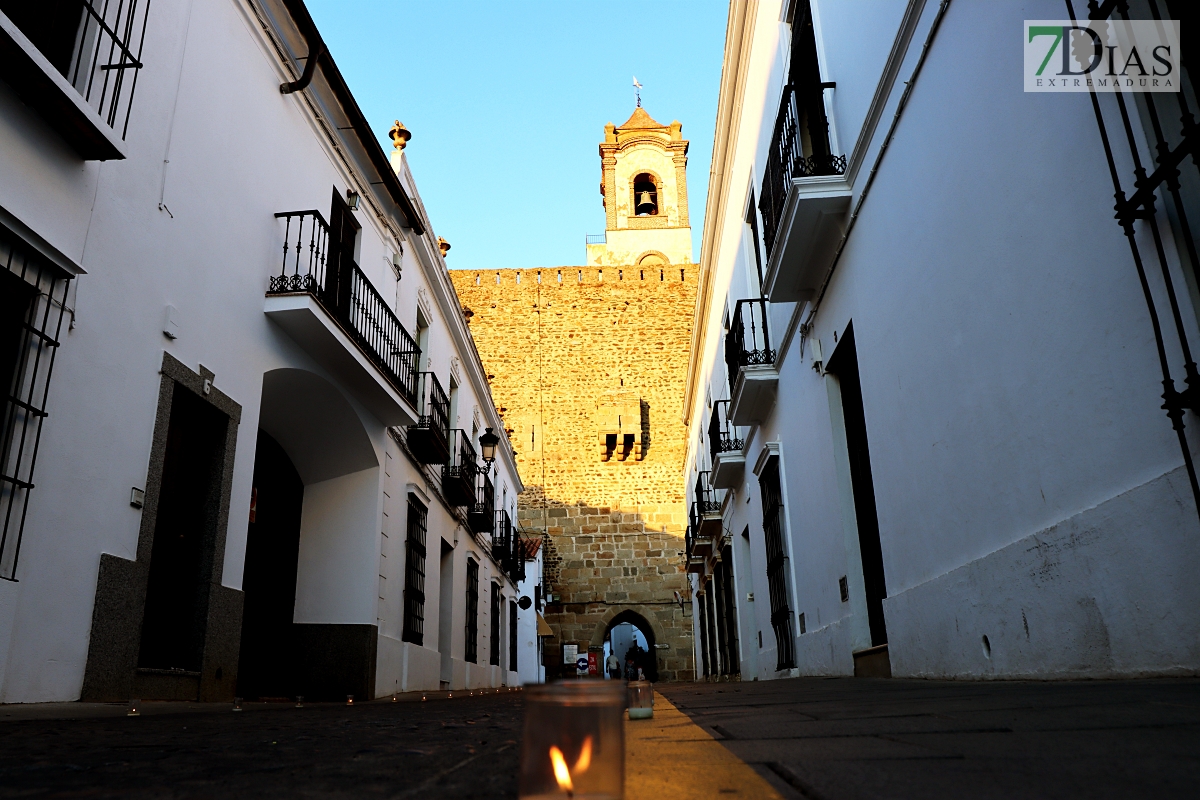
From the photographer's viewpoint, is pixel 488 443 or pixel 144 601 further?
pixel 488 443

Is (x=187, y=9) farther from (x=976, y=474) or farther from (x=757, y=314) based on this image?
(x=757, y=314)

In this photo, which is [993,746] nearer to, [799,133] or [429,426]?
[799,133]

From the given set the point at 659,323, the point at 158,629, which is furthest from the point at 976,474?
the point at 659,323

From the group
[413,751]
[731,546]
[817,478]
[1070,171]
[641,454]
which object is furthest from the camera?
[641,454]

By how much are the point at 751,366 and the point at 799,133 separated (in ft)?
10.6

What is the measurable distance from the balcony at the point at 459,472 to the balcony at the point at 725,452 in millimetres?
3591

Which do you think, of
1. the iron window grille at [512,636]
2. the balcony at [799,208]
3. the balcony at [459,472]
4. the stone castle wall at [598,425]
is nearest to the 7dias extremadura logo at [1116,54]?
the balcony at [799,208]

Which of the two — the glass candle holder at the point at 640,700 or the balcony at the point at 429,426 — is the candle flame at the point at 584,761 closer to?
the glass candle holder at the point at 640,700

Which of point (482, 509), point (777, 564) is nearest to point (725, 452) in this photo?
point (777, 564)

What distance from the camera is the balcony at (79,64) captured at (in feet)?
12.3

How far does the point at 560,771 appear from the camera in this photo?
0.97 m

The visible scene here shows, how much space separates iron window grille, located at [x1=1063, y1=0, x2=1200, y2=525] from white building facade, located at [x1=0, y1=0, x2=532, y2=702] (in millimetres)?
4179

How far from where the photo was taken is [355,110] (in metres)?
7.93

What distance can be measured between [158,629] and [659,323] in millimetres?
21153
